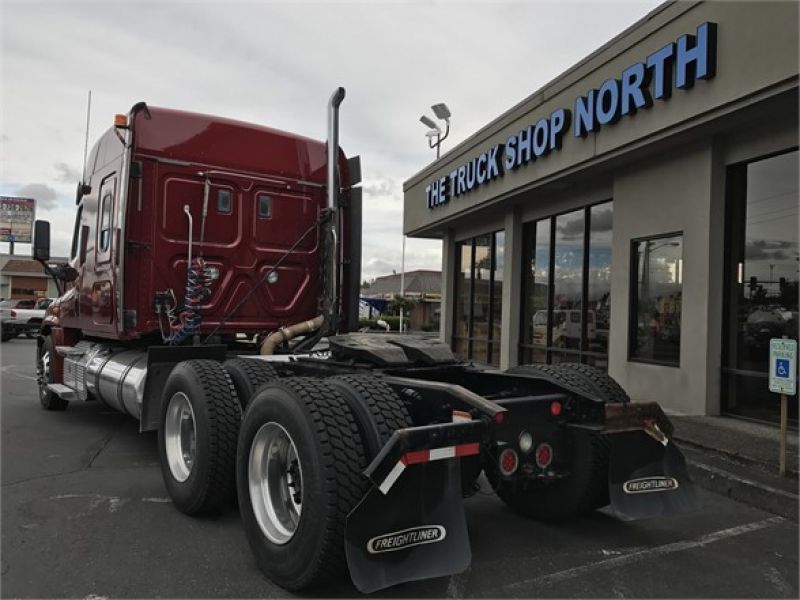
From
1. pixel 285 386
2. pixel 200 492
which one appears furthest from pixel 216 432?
pixel 285 386

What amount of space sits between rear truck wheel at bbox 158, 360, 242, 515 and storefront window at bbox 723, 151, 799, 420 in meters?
6.00

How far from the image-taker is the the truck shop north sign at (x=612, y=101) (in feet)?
22.5

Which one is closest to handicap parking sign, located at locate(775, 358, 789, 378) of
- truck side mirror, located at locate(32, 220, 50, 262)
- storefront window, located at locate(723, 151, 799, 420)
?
storefront window, located at locate(723, 151, 799, 420)

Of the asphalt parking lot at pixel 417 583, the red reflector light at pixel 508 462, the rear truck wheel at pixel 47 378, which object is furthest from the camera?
the rear truck wheel at pixel 47 378

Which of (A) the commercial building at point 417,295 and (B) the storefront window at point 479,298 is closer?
(B) the storefront window at point 479,298

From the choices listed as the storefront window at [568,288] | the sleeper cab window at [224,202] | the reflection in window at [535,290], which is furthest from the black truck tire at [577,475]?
the reflection in window at [535,290]

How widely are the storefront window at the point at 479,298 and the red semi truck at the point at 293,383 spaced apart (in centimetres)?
746

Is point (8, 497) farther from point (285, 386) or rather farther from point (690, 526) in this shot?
point (690, 526)

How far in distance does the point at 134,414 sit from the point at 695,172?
7130 millimetres

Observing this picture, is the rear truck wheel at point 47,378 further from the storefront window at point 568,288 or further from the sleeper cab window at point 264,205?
the storefront window at point 568,288

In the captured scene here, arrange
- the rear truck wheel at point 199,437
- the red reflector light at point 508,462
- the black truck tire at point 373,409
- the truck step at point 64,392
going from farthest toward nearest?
the truck step at point 64,392 → the rear truck wheel at point 199,437 → the red reflector light at point 508,462 → the black truck tire at point 373,409

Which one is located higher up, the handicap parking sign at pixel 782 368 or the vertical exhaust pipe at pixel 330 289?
the vertical exhaust pipe at pixel 330 289

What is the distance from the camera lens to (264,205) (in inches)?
255

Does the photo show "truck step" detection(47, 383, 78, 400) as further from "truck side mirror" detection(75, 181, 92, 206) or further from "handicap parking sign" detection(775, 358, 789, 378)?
"handicap parking sign" detection(775, 358, 789, 378)
